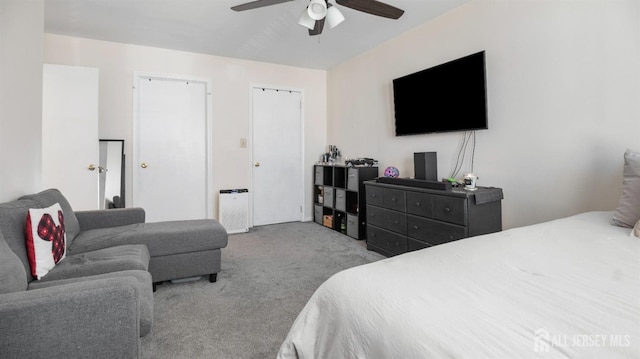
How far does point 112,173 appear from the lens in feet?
12.1

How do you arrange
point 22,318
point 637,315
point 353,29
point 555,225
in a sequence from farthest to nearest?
point 353,29
point 555,225
point 22,318
point 637,315

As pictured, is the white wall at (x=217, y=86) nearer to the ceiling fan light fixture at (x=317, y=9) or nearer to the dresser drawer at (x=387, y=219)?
the dresser drawer at (x=387, y=219)

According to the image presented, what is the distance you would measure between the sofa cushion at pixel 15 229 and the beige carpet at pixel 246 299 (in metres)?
0.75

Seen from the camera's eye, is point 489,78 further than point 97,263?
Yes

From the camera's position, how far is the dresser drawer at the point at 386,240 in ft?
9.77

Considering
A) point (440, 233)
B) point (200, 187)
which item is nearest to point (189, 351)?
point (440, 233)

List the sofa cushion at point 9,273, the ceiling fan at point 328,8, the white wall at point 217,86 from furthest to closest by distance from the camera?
the white wall at point 217,86
the ceiling fan at point 328,8
the sofa cushion at point 9,273

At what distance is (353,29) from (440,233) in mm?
2463

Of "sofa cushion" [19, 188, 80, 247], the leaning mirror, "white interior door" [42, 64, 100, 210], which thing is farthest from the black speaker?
Answer: the leaning mirror

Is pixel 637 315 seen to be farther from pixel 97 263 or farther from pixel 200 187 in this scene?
pixel 200 187

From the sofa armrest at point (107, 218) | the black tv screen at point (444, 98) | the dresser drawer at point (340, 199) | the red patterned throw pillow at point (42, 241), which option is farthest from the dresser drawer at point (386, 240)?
the red patterned throw pillow at point (42, 241)

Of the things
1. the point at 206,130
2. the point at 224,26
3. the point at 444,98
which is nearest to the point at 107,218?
the point at 206,130

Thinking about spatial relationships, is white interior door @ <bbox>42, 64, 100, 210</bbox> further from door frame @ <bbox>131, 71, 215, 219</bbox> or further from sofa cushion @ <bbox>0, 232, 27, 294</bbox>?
sofa cushion @ <bbox>0, 232, 27, 294</bbox>

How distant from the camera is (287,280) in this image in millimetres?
2588
